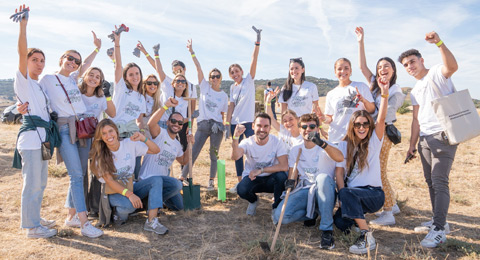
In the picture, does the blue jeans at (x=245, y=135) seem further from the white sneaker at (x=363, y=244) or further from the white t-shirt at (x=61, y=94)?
the white t-shirt at (x=61, y=94)

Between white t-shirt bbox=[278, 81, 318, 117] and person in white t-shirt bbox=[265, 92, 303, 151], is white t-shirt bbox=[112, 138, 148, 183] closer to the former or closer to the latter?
person in white t-shirt bbox=[265, 92, 303, 151]

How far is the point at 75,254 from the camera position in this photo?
3725 millimetres

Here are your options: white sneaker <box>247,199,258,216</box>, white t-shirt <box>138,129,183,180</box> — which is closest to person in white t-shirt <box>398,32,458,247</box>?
white sneaker <box>247,199,258,216</box>

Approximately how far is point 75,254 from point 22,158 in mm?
1369

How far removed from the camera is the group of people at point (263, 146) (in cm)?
394

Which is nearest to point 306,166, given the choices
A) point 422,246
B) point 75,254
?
point 422,246

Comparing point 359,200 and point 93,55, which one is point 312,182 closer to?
point 359,200

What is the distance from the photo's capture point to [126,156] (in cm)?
451

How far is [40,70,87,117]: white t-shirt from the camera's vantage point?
4.18 metres

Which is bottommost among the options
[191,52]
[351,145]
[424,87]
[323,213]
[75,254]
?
[75,254]

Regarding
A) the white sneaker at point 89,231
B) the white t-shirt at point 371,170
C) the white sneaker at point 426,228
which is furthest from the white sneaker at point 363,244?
the white sneaker at point 89,231

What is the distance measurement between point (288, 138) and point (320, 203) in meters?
1.49

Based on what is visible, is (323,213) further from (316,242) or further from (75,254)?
(75,254)

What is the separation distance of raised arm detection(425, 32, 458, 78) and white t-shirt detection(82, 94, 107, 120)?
4492 mm
